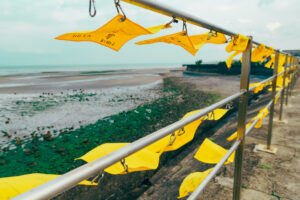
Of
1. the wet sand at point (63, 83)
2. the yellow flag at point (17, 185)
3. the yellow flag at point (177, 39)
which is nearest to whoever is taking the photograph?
the yellow flag at point (17, 185)

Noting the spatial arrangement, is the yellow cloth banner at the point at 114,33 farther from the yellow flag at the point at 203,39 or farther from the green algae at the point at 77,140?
the green algae at the point at 77,140

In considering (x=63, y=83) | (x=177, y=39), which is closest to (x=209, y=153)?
(x=177, y=39)

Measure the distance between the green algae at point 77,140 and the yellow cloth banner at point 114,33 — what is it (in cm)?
545

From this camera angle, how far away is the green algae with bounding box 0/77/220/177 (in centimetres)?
580

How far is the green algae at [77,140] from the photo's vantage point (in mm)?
5805

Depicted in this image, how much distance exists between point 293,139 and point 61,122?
8803 millimetres

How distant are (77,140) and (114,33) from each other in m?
7.14

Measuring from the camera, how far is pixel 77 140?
749 centimetres

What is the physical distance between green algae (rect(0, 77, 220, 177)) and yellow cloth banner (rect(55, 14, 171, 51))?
5446 millimetres

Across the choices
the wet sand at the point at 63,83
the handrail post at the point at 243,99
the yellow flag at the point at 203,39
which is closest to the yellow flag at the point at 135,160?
the yellow flag at the point at 203,39

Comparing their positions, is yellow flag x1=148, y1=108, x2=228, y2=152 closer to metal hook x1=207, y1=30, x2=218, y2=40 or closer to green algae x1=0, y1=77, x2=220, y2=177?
metal hook x1=207, y1=30, x2=218, y2=40

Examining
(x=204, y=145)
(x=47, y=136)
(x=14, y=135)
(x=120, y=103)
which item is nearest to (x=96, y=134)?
(x=47, y=136)

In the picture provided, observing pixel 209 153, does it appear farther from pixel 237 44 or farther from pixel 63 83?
pixel 63 83

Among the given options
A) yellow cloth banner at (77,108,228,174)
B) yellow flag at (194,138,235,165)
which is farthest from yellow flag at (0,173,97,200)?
yellow flag at (194,138,235,165)
